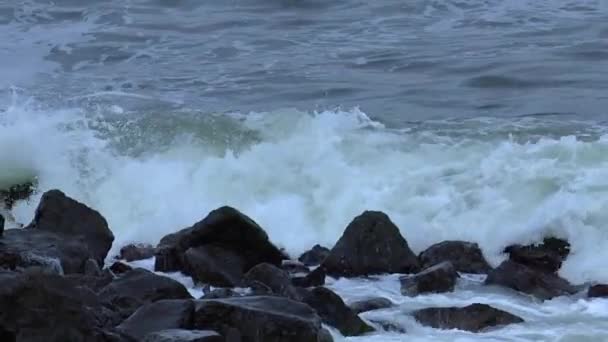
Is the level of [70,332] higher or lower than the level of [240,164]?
higher

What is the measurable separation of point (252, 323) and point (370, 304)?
1.66 meters

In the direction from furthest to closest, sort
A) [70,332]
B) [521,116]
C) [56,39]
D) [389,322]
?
[56,39] < [521,116] < [389,322] < [70,332]

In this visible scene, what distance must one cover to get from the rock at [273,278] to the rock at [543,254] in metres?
1.86

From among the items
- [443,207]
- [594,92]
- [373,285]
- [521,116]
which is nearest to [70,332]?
[373,285]

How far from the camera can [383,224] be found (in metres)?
8.62

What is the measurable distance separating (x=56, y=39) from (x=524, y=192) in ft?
32.6

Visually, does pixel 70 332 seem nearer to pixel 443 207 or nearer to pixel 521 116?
pixel 443 207

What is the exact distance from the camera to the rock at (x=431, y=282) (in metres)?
8.05

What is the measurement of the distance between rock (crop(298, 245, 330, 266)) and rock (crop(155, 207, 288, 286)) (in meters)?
0.54

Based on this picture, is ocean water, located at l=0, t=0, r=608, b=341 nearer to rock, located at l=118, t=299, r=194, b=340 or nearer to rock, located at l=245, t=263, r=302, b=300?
rock, located at l=245, t=263, r=302, b=300

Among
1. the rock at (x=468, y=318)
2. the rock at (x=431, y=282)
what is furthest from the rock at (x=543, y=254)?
the rock at (x=468, y=318)

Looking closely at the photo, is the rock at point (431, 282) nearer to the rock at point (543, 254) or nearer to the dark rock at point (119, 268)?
the rock at point (543, 254)

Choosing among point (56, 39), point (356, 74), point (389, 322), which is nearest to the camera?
point (389, 322)

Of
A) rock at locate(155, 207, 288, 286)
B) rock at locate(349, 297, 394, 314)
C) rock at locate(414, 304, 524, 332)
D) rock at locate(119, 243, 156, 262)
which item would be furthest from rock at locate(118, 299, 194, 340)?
rock at locate(119, 243, 156, 262)
